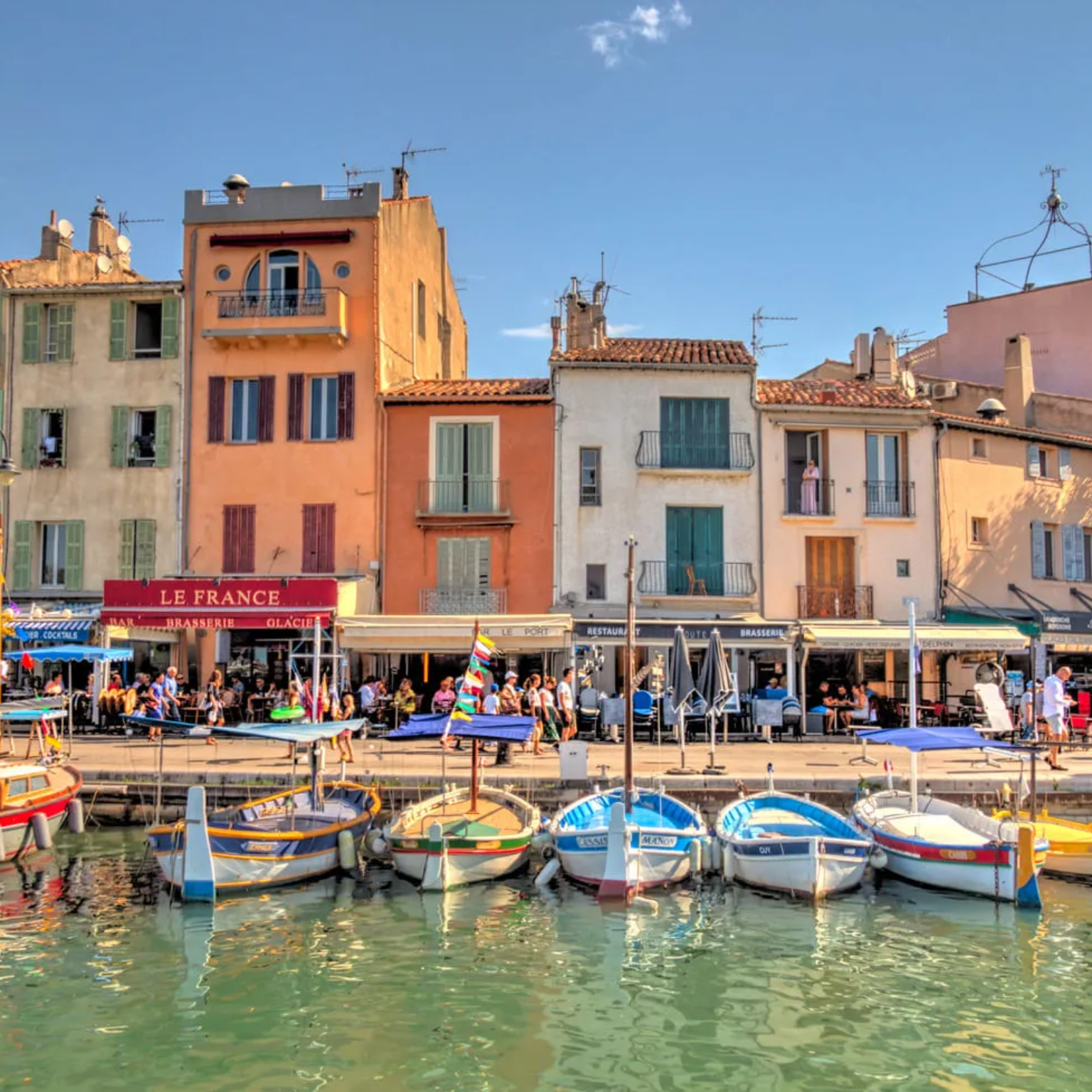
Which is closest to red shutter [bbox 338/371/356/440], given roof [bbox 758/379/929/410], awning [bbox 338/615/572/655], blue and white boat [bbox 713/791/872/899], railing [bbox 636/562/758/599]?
awning [bbox 338/615/572/655]

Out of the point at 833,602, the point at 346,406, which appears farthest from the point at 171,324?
the point at 833,602

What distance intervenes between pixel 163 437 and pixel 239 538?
3.74 metres

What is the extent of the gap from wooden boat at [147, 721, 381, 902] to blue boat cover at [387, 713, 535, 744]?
140 centimetres

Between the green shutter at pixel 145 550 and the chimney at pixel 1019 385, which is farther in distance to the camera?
the chimney at pixel 1019 385

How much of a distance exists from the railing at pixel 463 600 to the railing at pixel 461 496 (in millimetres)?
2185

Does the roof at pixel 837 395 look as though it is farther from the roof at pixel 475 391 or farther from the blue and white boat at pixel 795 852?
the blue and white boat at pixel 795 852

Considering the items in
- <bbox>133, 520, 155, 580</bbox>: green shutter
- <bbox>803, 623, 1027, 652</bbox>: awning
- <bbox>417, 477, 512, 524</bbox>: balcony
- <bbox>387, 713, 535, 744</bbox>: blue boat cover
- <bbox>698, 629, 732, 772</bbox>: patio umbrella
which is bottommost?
<bbox>387, 713, 535, 744</bbox>: blue boat cover

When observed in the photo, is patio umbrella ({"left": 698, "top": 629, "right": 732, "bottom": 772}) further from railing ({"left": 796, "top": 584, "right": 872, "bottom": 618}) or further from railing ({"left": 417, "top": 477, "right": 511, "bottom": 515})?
railing ({"left": 417, "top": 477, "right": 511, "bottom": 515})

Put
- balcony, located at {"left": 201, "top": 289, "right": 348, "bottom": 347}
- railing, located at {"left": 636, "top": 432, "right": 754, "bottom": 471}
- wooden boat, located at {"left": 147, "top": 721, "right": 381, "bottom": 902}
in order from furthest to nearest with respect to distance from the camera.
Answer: balcony, located at {"left": 201, "top": 289, "right": 348, "bottom": 347} → railing, located at {"left": 636, "top": 432, "right": 754, "bottom": 471} → wooden boat, located at {"left": 147, "top": 721, "right": 381, "bottom": 902}

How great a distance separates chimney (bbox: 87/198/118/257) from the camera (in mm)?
40094

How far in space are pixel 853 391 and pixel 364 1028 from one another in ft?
87.8

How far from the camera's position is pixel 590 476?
33.8m

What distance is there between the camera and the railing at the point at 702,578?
3294 centimetres

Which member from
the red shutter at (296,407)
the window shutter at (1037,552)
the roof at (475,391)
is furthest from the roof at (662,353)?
the window shutter at (1037,552)
